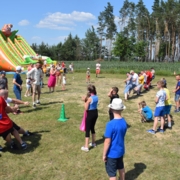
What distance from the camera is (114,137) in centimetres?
340

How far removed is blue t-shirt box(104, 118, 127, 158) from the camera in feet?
11.0

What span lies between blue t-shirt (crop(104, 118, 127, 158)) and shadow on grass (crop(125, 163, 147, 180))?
1.07 meters

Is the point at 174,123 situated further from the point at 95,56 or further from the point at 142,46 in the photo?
the point at 95,56

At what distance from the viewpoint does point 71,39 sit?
70.6 metres

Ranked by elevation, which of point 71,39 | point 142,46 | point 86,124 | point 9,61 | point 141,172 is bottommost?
point 141,172

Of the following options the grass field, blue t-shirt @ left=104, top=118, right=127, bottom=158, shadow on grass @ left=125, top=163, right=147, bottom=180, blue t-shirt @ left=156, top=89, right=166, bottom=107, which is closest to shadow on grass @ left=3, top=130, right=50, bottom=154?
the grass field

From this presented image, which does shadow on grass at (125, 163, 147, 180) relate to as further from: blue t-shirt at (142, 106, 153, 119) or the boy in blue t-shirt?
blue t-shirt at (142, 106, 153, 119)

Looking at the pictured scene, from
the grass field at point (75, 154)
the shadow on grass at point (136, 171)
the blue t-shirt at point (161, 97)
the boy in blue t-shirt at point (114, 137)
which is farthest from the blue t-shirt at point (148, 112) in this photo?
the boy in blue t-shirt at point (114, 137)

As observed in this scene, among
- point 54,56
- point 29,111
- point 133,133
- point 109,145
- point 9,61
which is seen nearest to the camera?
point 109,145

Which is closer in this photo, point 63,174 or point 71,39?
point 63,174

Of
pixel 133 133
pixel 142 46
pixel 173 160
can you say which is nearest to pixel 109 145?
pixel 173 160

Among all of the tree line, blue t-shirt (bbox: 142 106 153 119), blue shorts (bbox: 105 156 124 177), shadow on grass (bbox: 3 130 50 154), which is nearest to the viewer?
blue shorts (bbox: 105 156 124 177)

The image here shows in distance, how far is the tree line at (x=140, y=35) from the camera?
46.9m

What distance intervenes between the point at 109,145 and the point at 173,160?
92.4 inches
